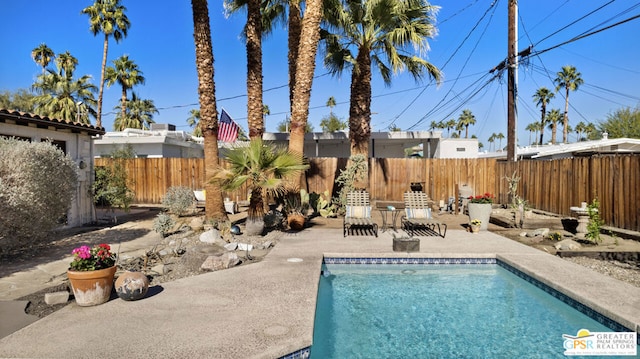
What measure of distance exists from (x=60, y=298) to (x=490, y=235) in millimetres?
9120

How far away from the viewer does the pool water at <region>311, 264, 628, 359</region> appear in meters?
4.09

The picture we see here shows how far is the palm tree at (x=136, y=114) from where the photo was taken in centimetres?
3403

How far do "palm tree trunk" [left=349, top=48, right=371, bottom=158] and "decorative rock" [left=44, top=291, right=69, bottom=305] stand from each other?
1008 cm

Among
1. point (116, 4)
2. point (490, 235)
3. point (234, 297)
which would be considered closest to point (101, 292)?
point (234, 297)

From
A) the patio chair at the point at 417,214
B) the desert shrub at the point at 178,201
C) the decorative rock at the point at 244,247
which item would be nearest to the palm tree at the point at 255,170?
the decorative rock at the point at 244,247

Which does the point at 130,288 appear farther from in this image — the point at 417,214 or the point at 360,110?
the point at 360,110

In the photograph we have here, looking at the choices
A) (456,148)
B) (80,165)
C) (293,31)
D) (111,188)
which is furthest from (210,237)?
(456,148)

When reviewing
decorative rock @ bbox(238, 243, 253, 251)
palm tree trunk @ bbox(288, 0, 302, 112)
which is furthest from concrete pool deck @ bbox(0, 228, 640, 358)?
palm tree trunk @ bbox(288, 0, 302, 112)

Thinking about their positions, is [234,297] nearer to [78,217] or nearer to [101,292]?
[101,292]

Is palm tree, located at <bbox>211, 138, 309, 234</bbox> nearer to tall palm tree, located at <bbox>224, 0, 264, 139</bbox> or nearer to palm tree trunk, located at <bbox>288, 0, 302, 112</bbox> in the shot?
tall palm tree, located at <bbox>224, 0, 264, 139</bbox>

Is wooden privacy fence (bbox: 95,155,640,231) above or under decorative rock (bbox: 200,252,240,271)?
above

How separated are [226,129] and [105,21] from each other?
1426 centimetres

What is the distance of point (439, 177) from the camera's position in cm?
1602

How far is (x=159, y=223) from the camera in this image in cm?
894
